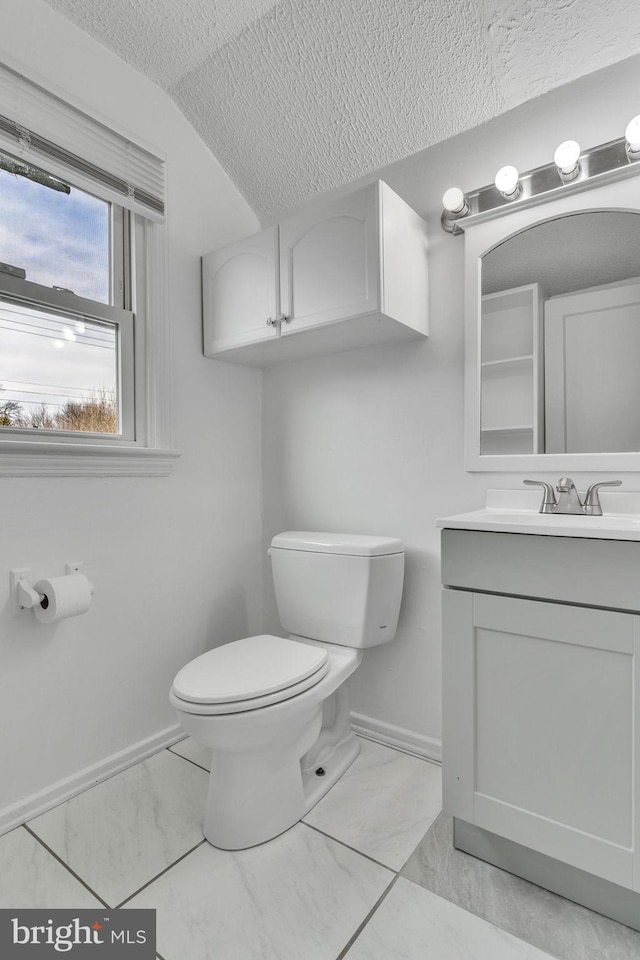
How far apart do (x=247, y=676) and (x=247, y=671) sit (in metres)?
0.03

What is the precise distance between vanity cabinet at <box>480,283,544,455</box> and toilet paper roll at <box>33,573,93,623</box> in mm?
1288

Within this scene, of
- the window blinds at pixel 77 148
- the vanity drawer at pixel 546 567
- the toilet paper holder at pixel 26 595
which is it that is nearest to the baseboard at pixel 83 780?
the toilet paper holder at pixel 26 595

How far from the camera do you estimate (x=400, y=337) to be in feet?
5.86

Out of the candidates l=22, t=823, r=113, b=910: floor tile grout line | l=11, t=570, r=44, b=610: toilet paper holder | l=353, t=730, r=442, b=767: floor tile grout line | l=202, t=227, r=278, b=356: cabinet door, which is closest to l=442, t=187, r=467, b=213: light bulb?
l=202, t=227, r=278, b=356: cabinet door

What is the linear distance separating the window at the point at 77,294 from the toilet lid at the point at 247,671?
69 cm

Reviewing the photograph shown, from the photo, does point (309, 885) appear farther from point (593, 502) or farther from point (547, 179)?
point (547, 179)

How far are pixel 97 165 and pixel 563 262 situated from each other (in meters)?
1.46

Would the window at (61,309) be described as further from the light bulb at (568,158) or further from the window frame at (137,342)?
the light bulb at (568,158)

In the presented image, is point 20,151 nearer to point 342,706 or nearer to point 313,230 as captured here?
point 313,230

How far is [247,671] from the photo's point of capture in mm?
1415

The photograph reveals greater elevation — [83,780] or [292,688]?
[292,688]

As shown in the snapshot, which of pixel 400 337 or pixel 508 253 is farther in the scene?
pixel 400 337

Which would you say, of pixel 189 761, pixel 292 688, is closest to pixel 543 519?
pixel 292 688

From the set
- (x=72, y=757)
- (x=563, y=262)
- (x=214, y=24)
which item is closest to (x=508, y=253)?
(x=563, y=262)
